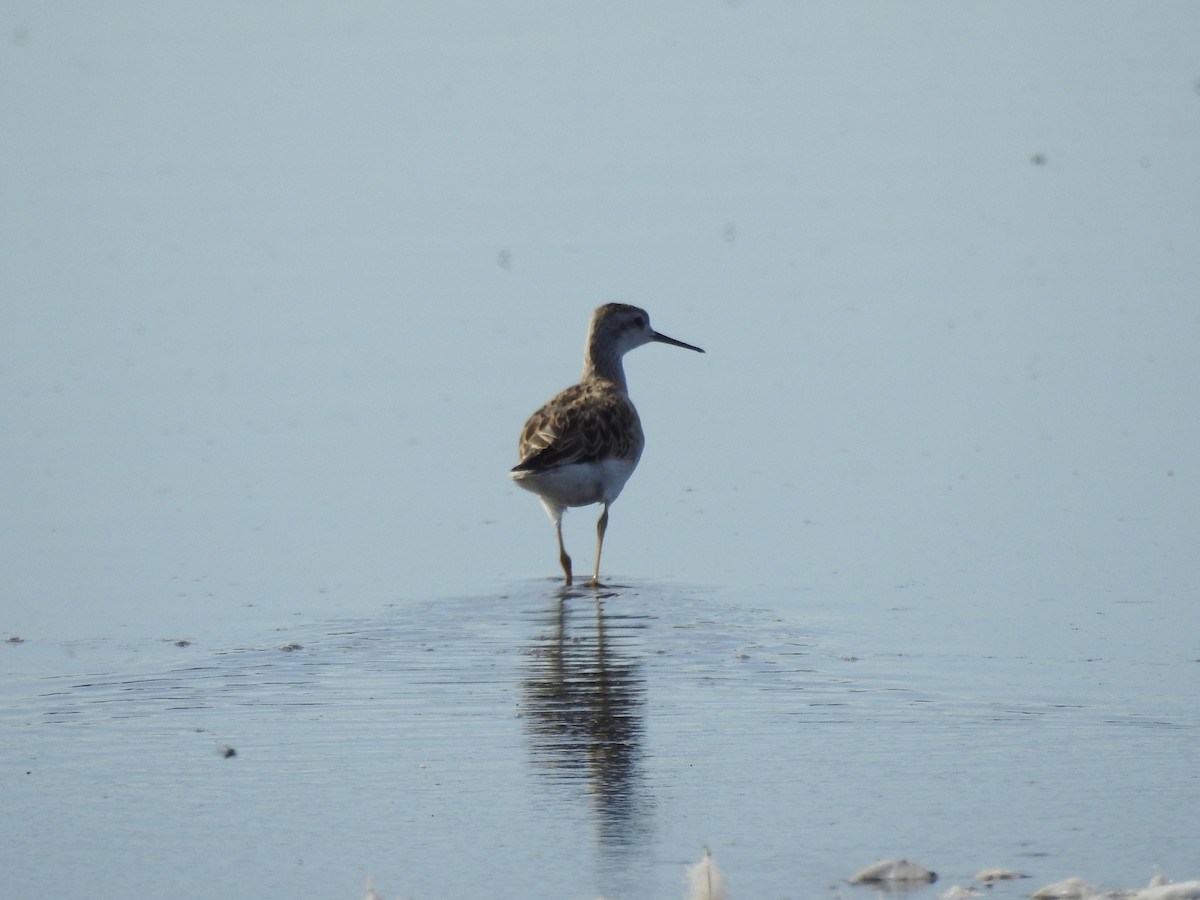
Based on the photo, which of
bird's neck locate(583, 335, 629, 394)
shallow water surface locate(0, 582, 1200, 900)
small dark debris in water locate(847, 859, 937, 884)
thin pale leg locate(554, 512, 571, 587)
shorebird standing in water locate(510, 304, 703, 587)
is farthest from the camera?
bird's neck locate(583, 335, 629, 394)

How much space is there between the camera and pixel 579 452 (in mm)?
12398

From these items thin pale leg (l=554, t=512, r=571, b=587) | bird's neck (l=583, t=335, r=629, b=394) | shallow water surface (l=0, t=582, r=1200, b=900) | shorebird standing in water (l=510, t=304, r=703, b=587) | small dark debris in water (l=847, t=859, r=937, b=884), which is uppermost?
bird's neck (l=583, t=335, r=629, b=394)

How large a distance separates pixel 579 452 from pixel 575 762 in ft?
16.5

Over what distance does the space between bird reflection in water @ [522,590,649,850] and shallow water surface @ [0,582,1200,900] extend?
0.8 inches

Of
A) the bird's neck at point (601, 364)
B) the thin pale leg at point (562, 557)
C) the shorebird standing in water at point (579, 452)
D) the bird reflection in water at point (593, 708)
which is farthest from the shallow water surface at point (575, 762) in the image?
the bird's neck at point (601, 364)

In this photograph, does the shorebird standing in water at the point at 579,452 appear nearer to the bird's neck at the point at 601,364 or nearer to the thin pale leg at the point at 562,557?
the thin pale leg at the point at 562,557

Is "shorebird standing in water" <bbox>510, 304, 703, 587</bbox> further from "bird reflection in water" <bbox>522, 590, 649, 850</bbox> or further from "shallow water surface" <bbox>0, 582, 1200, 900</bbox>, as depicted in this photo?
"shallow water surface" <bbox>0, 582, 1200, 900</bbox>

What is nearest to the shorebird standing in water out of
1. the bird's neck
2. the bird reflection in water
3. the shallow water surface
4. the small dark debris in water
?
the bird's neck

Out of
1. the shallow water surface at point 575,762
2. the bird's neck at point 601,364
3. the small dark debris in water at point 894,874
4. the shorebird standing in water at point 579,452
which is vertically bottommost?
the small dark debris in water at point 894,874

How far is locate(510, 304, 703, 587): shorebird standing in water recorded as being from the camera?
40.3 feet

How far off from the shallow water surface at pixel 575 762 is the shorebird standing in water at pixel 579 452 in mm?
2090

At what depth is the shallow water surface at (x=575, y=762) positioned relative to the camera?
20.6 ft

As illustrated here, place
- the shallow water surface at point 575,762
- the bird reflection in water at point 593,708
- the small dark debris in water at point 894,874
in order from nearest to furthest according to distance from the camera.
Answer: the small dark debris in water at point 894,874
the shallow water surface at point 575,762
the bird reflection in water at point 593,708

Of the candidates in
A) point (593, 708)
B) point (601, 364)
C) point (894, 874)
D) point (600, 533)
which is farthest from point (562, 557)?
point (894, 874)
